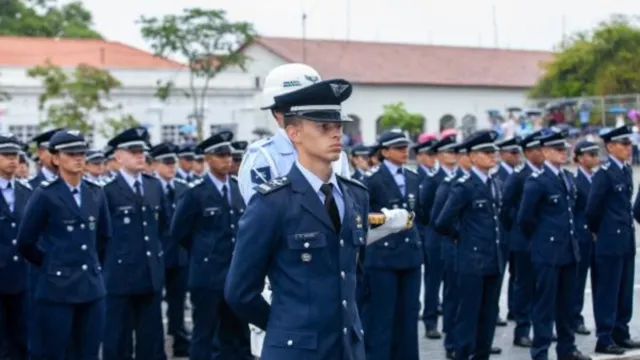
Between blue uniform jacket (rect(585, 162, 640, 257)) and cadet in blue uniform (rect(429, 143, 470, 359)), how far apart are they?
128 cm

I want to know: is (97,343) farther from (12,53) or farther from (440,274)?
(12,53)

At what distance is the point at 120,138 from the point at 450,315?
12.4ft

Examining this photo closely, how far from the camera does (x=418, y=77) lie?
2569 inches

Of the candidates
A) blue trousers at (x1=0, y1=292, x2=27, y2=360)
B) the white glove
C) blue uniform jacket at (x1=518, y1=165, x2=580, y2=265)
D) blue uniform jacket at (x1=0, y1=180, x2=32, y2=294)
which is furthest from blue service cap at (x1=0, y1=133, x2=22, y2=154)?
the white glove

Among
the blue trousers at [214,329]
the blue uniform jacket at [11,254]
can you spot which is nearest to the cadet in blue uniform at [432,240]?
the blue trousers at [214,329]

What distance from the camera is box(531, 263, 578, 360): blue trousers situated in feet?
32.5

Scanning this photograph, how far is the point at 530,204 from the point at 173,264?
14.0 feet

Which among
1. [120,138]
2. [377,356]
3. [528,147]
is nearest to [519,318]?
[528,147]

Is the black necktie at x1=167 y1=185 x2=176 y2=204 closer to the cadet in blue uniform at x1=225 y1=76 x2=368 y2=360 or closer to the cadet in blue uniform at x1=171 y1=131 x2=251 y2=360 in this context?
the cadet in blue uniform at x1=171 y1=131 x2=251 y2=360

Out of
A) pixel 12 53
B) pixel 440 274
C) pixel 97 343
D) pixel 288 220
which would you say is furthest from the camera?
pixel 12 53

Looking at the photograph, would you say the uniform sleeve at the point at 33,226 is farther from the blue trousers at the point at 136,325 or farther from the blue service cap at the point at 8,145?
the blue service cap at the point at 8,145

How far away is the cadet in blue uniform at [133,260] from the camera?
9633 mm

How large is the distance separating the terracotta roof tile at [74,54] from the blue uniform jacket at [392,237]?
45698 mm

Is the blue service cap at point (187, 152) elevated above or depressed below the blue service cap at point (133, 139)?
below
